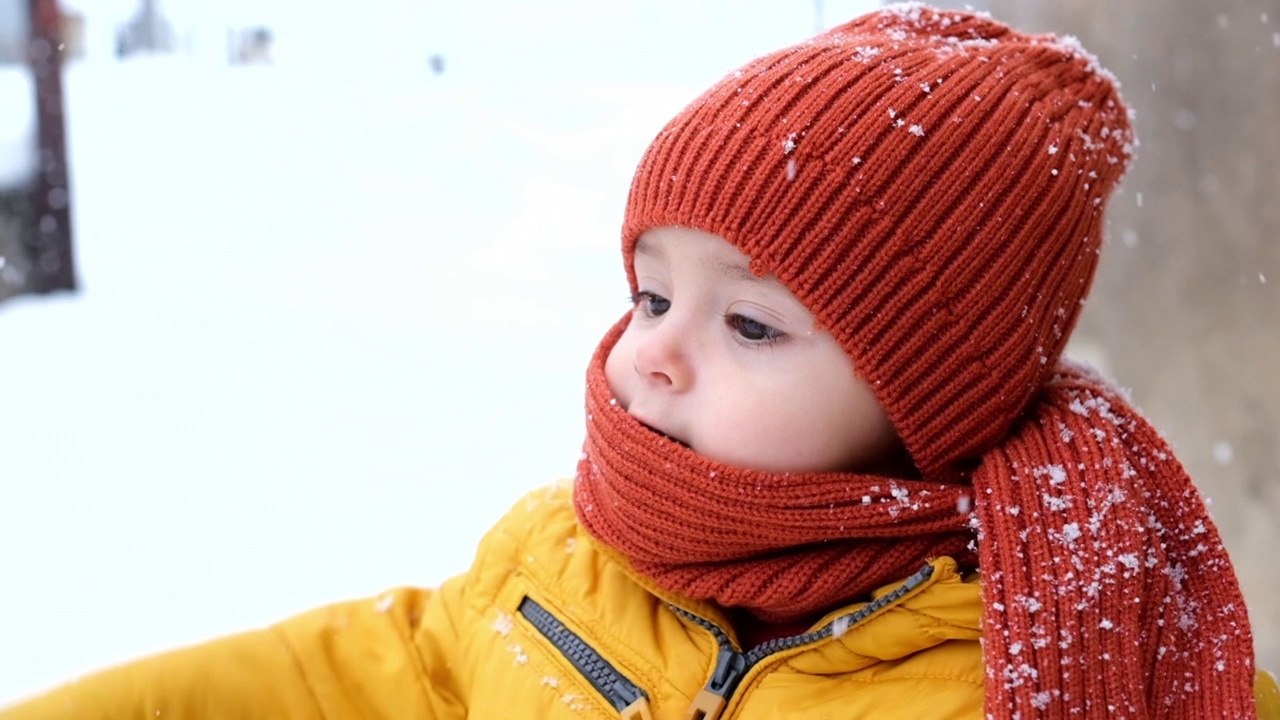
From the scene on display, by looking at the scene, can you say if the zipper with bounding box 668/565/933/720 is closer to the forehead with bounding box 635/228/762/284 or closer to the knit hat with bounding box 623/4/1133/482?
the knit hat with bounding box 623/4/1133/482

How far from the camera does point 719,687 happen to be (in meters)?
1.09

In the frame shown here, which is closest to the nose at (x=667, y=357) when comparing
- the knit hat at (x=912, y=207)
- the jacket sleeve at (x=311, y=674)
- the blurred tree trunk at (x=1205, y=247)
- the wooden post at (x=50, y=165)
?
the knit hat at (x=912, y=207)

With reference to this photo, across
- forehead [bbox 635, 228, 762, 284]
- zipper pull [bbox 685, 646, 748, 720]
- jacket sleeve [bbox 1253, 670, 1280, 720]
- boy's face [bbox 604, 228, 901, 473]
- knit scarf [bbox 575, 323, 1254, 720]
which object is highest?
forehead [bbox 635, 228, 762, 284]

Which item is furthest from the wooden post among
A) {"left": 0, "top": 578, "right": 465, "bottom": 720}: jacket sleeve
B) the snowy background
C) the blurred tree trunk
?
the blurred tree trunk

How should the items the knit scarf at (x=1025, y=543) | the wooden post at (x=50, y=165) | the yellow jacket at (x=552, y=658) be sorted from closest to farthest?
the knit scarf at (x=1025, y=543) → the yellow jacket at (x=552, y=658) → the wooden post at (x=50, y=165)

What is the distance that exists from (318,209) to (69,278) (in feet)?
2.17

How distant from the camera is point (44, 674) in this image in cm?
163

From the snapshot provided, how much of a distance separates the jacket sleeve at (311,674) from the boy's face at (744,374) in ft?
1.39

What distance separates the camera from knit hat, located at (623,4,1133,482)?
1.03m

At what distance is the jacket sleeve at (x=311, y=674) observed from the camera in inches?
44.4

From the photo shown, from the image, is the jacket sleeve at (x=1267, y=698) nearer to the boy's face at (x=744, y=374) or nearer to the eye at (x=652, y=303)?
the boy's face at (x=744, y=374)

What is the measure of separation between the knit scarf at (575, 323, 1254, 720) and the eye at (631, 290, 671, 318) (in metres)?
0.09

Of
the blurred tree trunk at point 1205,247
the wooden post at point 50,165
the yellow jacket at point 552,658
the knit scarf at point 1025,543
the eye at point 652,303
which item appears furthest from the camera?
the wooden post at point 50,165

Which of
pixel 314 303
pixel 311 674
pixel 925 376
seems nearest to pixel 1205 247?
pixel 925 376
